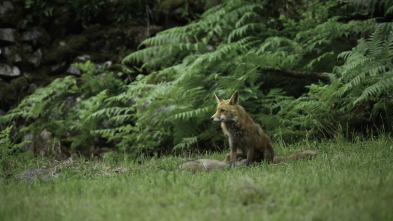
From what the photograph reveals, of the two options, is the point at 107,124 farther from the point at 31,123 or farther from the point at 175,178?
the point at 175,178

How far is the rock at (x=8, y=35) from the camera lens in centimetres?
1058

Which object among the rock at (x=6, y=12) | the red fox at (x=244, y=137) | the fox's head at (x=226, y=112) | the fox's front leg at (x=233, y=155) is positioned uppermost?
the rock at (x=6, y=12)

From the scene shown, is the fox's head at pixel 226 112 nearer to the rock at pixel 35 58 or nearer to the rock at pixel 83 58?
the rock at pixel 83 58

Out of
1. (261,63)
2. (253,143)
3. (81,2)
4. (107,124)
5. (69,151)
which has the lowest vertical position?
(69,151)

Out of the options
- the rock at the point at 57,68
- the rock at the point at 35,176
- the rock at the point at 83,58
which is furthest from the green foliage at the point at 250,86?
the rock at the point at 35,176

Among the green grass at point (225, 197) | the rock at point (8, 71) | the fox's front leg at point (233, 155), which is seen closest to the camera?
the green grass at point (225, 197)

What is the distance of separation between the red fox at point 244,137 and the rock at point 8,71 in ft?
27.5

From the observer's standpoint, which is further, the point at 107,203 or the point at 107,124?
the point at 107,124

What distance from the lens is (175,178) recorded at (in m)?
3.80

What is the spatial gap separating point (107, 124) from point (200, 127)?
9.42 ft

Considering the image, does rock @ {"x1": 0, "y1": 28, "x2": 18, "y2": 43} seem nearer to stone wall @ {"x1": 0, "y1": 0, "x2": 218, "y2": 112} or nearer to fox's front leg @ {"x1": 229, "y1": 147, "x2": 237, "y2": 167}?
stone wall @ {"x1": 0, "y1": 0, "x2": 218, "y2": 112}

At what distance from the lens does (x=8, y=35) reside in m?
10.6

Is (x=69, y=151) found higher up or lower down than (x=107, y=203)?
lower down

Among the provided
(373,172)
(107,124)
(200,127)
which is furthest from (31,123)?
(373,172)
